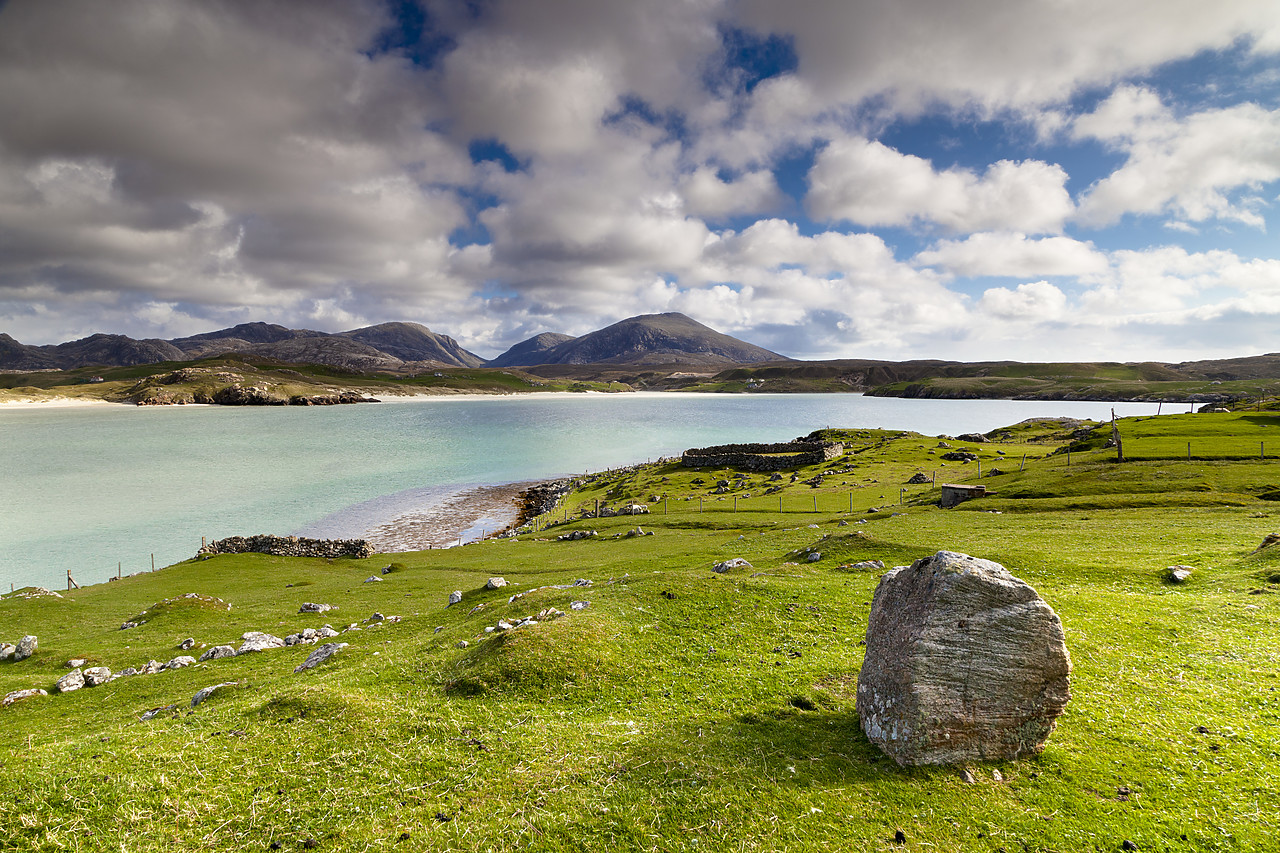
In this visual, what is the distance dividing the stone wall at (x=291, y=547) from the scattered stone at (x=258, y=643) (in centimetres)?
2629

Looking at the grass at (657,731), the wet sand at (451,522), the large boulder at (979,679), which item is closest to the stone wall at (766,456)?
the wet sand at (451,522)

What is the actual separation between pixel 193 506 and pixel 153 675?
67.1 meters

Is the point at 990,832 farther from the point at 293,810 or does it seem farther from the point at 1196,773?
Result: the point at 293,810

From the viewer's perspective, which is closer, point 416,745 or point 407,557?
point 416,745

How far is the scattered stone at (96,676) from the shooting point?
701 inches

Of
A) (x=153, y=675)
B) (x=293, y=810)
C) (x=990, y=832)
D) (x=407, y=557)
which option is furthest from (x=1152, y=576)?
(x=407, y=557)

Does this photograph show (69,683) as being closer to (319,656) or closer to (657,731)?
(319,656)

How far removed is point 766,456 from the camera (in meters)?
86.4

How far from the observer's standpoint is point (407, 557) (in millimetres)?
44125

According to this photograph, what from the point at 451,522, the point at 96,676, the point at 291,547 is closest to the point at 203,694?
the point at 96,676

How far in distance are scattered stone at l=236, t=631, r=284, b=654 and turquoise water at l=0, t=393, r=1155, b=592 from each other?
3783 cm

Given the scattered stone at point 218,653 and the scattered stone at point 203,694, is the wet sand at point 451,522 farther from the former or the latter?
the scattered stone at point 203,694

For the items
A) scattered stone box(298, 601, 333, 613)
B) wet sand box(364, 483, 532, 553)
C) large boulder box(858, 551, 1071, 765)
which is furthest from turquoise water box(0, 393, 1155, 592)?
large boulder box(858, 551, 1071, 765)

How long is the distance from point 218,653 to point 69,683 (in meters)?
3.89
